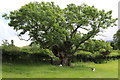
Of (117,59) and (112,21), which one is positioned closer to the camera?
(112,21)

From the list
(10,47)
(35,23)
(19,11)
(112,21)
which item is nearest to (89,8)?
(112,21)

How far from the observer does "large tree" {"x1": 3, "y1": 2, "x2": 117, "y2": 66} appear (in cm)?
2315

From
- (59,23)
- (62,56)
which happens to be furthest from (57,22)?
(62,56)

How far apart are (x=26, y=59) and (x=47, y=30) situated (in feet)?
14.9

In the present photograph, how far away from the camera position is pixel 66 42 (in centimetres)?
2655

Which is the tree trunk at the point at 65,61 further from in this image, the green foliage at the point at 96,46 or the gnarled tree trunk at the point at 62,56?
the green foliage at the point at 96,46

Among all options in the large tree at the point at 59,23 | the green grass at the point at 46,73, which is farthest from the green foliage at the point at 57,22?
the green grass at the point at 46,73

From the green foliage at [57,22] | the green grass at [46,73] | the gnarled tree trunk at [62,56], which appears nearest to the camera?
the green grass at [46,73]

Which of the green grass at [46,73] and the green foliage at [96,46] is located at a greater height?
the green foliage at [96,46]

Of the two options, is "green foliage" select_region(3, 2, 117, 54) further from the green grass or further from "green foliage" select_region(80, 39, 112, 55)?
the green grass

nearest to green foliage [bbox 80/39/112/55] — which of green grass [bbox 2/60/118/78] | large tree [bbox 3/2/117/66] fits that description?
large tree [bbox 3/2/117/66]

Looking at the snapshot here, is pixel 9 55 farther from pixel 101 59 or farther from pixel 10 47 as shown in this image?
pixel 101 59

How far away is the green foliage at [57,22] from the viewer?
23125 mm

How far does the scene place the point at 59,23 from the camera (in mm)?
Answer: 24656
